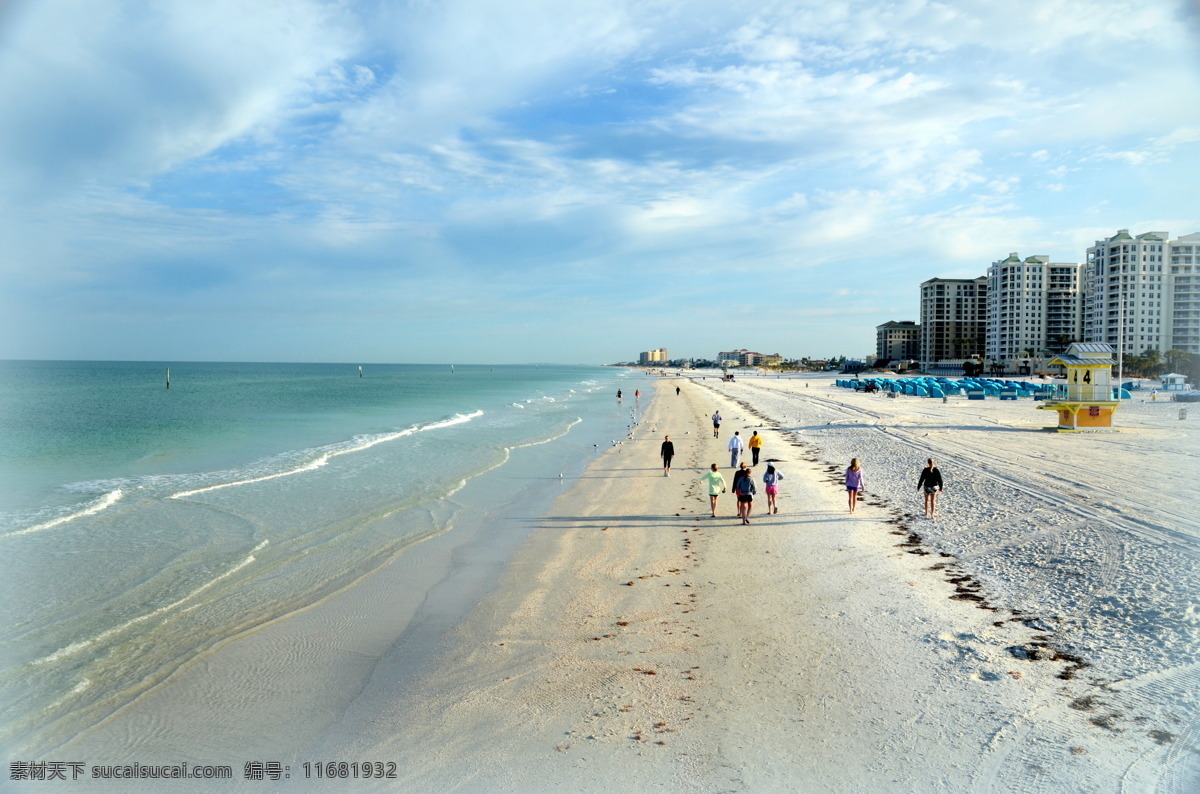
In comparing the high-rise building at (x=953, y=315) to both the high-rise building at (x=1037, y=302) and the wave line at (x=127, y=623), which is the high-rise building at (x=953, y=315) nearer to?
the high-rise building at (x=1037, y=302)

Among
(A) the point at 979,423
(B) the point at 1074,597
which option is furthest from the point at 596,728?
(A) the point at 979,423

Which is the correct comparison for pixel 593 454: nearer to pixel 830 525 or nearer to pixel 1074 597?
pixel 830 525

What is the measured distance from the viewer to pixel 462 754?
5.81 m

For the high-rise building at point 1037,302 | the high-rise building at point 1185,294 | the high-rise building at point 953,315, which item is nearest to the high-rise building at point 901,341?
the high-rise building at point 953,315

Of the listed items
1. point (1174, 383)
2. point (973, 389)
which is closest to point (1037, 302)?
point (1174, 383)

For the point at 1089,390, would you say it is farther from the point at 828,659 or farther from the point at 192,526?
the point at 192,526

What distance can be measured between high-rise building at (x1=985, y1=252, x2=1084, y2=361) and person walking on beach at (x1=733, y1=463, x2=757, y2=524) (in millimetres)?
142335

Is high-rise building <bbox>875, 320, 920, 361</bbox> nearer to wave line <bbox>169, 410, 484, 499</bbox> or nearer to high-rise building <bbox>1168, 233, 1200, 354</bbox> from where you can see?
high-rise building <bbox>1168, 233, 1200, 354</bbox>

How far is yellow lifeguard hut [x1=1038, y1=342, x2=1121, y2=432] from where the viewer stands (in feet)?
94.3

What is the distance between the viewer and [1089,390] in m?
28.9

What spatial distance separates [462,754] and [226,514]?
12.9m

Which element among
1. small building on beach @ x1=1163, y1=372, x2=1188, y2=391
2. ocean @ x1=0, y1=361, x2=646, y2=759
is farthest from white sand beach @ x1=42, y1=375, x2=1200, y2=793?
small building on beach @ x1=1163, y1=372, x2=1188, y2=391

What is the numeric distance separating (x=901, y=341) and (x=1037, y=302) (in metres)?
50.5

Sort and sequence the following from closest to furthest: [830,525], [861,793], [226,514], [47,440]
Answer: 1. [861,793]
2. [830,525]
3. [226,514]
4. [47,440]
